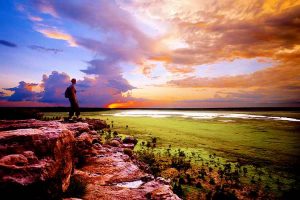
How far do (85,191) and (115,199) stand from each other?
3.67 feet

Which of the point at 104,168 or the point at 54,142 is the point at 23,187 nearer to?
the point at 54,142

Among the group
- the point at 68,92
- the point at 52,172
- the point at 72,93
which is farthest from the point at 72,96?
the point at 52,172

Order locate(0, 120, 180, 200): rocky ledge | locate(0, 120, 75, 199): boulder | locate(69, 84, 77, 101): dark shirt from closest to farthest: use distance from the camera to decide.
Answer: locate(0, 120, 75, 199): boulder < locate(0, 120, 180, 200): rocky ledge < locate(69, 84, 77, 101): dark shirt

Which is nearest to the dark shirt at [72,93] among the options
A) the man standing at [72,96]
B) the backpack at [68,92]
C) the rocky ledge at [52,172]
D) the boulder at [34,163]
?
the man standing at [72,96]

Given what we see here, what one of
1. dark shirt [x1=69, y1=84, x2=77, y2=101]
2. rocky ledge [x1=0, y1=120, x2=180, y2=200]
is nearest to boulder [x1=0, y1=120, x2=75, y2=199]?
rocky ledge [x1=0, y1=120, x2=180, y2=200]

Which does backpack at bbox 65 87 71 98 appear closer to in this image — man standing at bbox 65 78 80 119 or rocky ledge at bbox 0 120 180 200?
man standing at bbox 65 78 80 119

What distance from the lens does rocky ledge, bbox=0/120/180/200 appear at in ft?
17.1

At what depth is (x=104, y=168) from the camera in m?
10.5

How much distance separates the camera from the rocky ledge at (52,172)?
5227 millimetres

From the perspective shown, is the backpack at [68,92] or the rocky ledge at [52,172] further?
the backpack at [68,92]

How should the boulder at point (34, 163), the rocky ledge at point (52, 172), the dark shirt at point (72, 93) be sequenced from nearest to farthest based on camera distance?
1. the boulder at point (34, 163)
2. the rocky ledge at point (52, 172)
3. the dark shirt at point (72, 93)

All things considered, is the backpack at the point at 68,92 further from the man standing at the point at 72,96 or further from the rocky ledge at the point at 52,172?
the rocky ledge at the point at 52,172

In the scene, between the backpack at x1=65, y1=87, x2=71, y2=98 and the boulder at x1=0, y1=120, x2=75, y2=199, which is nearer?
the boulder at x1=0, y1=120, x2=75, y2=199

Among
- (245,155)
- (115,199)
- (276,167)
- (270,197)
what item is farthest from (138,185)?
(245,155)
